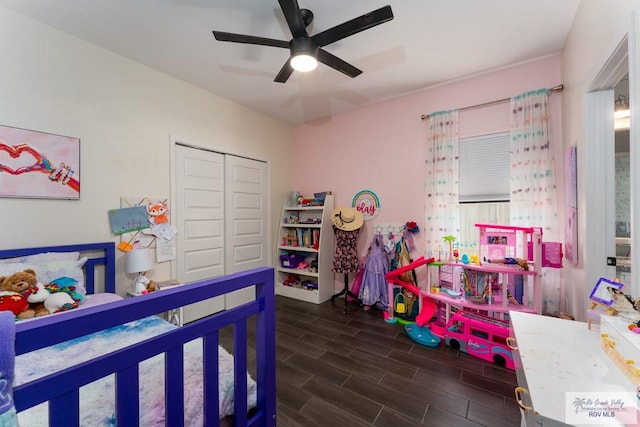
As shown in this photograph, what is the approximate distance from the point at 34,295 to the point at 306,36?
2.34 m

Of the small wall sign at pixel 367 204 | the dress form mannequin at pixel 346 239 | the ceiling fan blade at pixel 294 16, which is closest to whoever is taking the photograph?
the ceiling fan blade at pixel 294 16

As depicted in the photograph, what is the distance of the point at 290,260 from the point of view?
3709 millimetres

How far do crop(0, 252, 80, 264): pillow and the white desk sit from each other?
274 centimetres

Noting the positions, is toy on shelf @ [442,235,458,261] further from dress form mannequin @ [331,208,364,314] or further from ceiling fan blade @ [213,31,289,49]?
ceiling fan blade @ [213,31,289,49]

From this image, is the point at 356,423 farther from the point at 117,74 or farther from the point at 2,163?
the point at 117,74

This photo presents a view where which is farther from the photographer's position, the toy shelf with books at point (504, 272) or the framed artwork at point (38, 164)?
the toy shelf with books at point (504, 272)

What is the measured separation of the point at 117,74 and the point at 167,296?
2530mm

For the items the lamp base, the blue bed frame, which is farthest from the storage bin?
the blue bed frame

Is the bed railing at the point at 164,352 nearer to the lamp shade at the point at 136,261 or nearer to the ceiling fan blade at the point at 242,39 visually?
the ceiling fan blade at the point at 242,39

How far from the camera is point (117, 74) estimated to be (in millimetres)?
2250

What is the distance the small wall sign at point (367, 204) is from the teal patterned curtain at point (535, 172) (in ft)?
4.64

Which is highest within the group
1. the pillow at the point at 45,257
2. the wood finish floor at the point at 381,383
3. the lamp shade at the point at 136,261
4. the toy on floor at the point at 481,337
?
the pillow at the point at 45,257

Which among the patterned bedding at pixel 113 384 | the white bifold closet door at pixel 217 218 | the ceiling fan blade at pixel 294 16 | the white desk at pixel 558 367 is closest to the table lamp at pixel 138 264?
the white bifold closet door at pixel 217 218

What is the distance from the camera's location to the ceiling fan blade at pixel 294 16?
1.40 m
